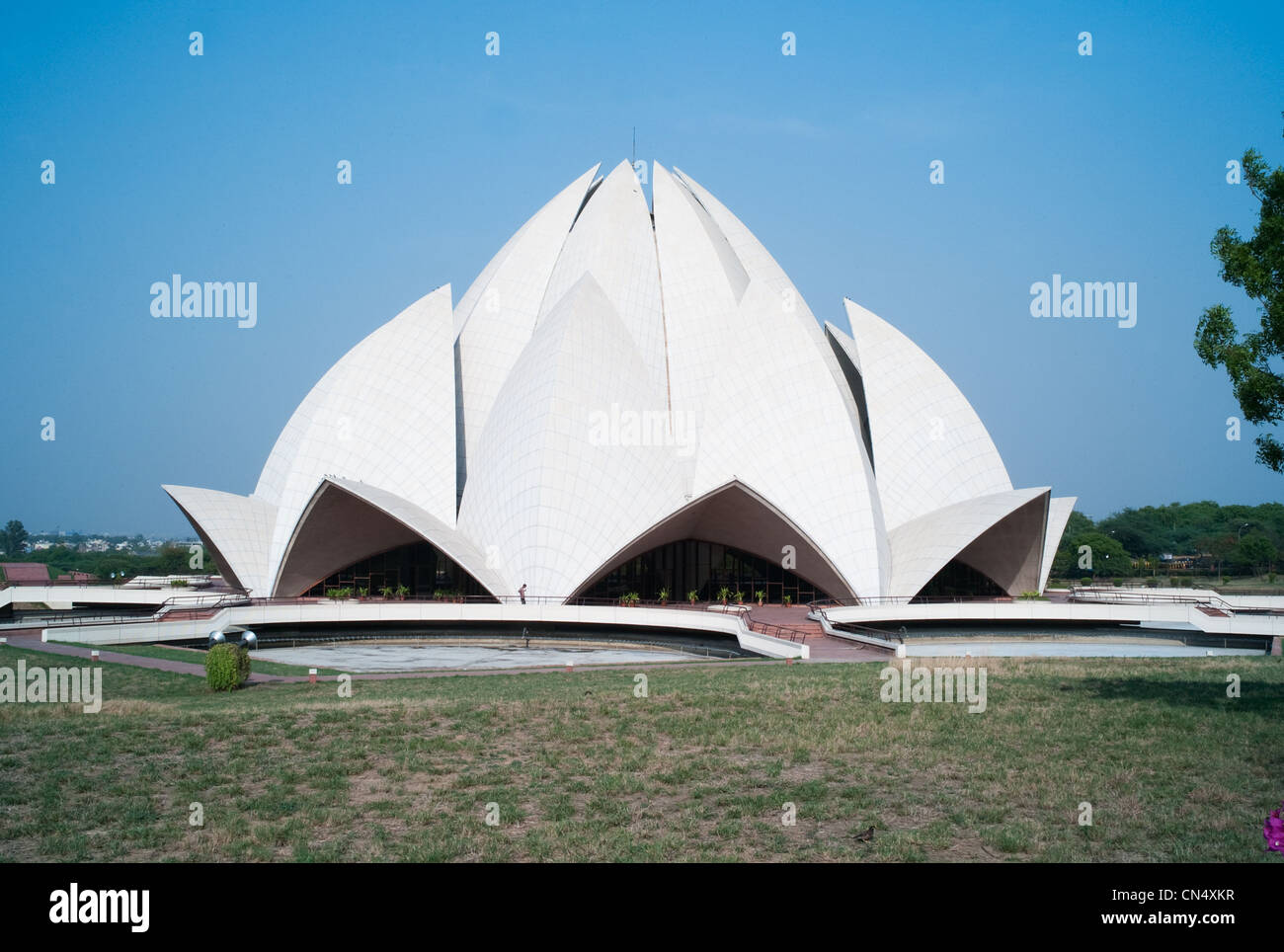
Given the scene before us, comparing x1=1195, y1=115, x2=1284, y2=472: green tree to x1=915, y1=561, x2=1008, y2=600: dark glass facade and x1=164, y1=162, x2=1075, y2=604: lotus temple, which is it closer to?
x1=164, y1=162, x2=1075, y2=604: lotus temple

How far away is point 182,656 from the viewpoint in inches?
876

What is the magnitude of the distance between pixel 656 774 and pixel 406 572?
29405 mm

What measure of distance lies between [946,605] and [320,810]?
23.9m

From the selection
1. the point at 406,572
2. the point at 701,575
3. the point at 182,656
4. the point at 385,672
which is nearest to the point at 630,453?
the point at 701,575

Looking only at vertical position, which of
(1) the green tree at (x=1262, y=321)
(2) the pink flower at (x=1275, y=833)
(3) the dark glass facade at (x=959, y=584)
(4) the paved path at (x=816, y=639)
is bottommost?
(4) the paved path at (x=816, y=639)

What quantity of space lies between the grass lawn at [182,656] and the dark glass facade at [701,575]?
15650mm

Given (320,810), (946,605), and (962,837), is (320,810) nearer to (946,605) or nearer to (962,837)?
(962,837)

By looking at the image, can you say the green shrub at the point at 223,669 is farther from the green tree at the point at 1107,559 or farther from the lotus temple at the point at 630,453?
the green tree at the point at 1107,559

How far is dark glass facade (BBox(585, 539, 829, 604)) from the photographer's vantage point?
36062 mm

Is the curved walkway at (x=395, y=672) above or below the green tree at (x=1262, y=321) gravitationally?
below

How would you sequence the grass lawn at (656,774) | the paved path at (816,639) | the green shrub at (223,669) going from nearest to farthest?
1. the grass lawn at (656,774)
2. the green shrub at (223,669)
3. the paved path at (816,639)

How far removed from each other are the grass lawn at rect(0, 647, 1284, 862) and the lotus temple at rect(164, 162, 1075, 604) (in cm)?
1703

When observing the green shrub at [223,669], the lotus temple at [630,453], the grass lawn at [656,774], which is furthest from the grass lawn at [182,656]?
the lotus temple at [630,453]

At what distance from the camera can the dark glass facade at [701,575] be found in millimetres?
36062
